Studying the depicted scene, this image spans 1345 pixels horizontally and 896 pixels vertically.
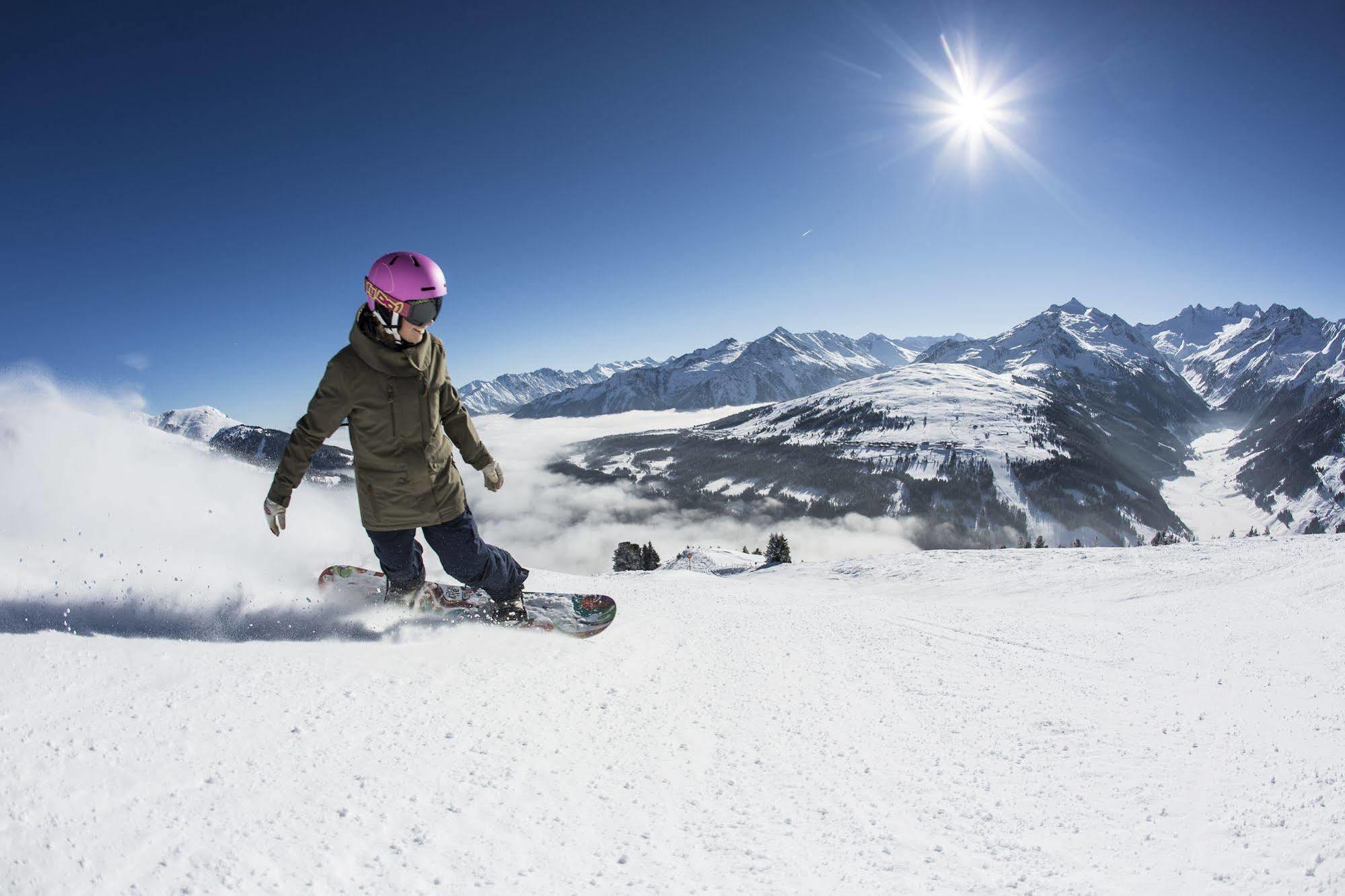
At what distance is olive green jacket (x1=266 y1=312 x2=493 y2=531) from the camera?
14.8ft

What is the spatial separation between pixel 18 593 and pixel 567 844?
3.92 metres

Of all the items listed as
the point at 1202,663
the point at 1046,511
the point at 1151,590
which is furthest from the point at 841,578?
the point at 1046,511

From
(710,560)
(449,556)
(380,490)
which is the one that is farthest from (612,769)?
(710,560)

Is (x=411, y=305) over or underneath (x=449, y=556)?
over

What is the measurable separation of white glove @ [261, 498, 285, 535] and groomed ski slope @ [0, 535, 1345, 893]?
712mm

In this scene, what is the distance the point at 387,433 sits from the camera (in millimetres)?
4703

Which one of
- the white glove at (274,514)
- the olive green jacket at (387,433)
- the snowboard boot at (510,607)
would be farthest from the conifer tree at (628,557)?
the white glove at (274,514)

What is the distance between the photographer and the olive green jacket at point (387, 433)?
14.8 feet

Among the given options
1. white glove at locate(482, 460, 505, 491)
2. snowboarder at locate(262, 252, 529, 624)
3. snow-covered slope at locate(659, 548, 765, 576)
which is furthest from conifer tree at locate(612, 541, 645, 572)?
snowboarder at locate(262, 252, 529, 624)

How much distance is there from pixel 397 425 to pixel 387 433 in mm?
99

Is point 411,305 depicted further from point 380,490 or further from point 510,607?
point 510,607

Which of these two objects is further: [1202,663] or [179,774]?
[1202,663]

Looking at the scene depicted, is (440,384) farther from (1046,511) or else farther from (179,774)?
(1046,511)

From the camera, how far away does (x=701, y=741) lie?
379cm
